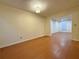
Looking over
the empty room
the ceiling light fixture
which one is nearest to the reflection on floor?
the empty room

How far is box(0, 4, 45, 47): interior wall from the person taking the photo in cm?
392

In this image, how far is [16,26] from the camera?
4.66m

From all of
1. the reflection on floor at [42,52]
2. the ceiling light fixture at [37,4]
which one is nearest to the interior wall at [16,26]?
the reflection on floor at [42,52]

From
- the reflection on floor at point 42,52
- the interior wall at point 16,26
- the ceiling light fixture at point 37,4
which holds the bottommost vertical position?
the reflection on floor at point 42,52

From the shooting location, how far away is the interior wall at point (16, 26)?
3.92 m

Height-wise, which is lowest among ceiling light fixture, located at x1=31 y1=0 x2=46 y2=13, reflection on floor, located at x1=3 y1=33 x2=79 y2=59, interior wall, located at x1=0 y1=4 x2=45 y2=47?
reflection on floor, located at x1=3 y1=33 x2=79 y2=59

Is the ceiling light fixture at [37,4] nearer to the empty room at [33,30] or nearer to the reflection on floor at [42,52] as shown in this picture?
the empty room at [33,30]

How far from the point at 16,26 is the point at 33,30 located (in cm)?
182

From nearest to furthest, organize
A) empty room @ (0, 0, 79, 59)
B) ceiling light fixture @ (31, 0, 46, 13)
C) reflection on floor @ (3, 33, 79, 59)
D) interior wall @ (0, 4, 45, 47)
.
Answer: reflection on floor @ (3, 33, 79, 59)
empty room @ (0, 0, 79, 59)
interior wall @ (0, 4, 45, 47)
ceiling light fixture @ (31, 0, 46, 13)

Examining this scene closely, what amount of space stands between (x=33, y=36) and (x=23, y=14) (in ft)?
6.55

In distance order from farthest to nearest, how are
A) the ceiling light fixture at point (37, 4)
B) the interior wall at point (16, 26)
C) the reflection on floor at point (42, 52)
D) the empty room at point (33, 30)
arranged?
the ceiling light fixture at point (37, 4) → the interior wall at point (16, 26) → the empty room at point (33, 30) → the reflection on floor at point (42, 52)

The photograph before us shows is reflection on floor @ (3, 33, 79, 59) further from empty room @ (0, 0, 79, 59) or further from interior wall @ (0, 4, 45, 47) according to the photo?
interior wall @ (0, 4, 45, 47)

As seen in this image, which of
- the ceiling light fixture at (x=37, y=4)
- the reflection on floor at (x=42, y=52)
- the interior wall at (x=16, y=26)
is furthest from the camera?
the ceiling light fixture at (x=37, y=4)

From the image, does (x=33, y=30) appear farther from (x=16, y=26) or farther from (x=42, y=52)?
(x=42, y=52)
